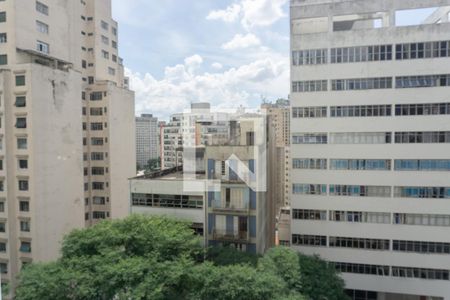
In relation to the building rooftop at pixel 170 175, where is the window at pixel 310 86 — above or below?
above

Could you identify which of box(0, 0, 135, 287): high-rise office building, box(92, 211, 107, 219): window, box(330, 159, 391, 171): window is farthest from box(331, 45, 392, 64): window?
box(92, 211, 107, 219): window

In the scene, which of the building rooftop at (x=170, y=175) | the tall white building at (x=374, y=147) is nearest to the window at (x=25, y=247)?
the building rooftop at (x=170, y=175)

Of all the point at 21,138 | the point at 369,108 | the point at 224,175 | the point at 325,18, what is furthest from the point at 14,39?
the point at 369,108

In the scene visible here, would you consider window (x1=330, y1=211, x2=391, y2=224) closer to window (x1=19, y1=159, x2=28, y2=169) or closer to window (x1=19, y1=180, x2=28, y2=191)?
window (x1=19, y1=180, x2=28, y2=191)

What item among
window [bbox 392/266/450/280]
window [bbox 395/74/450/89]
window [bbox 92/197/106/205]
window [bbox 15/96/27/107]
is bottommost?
window [bbox 392/266/450/280]

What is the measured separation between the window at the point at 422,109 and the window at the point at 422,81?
1155 mm

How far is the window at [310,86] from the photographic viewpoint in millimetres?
19734

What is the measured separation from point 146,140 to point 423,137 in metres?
68.8

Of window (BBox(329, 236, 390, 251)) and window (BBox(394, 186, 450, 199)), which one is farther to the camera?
window (BBox(329, 236, 390, 251))

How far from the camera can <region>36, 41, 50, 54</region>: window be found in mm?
21500

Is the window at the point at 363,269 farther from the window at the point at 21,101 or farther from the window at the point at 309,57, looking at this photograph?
the window at the point at 21,101

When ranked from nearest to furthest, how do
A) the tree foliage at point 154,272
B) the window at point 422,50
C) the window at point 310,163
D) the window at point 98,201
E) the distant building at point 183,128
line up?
the tree foliage at point 154,272, the window at point 422,50, the window at point 310,163, the window at point 98,201, the distant building at point 183,128

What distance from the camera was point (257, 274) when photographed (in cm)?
1081

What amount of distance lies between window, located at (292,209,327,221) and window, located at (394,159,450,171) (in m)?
5.34
